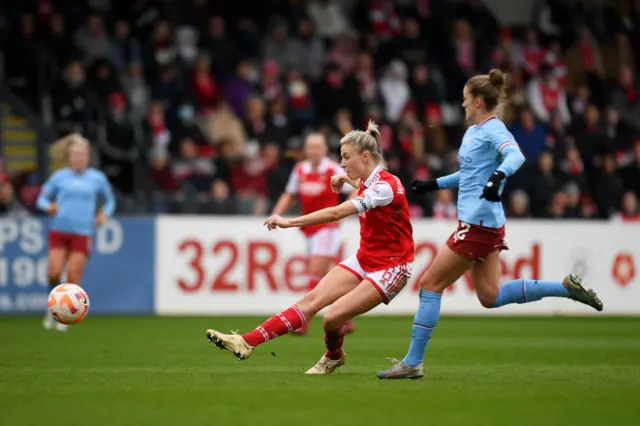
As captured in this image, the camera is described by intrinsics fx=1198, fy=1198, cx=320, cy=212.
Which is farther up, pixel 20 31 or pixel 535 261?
pixel 20 31

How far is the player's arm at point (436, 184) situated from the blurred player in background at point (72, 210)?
7216 millimetres

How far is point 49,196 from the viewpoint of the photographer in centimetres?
1576

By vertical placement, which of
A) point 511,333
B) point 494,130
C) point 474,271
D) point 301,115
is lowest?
point 511,333

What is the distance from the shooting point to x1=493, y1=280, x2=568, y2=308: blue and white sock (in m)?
9.25

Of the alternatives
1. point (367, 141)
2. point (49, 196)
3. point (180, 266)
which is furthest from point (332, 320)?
point (180, 266)

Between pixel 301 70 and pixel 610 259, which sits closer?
pixel 610 259

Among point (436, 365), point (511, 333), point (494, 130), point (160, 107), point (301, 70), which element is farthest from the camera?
point (301, 70)

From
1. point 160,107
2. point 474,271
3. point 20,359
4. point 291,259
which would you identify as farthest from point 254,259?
point 474,271

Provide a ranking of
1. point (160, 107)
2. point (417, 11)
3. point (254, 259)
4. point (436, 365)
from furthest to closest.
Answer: point (417, 11), point (160, 107), point (254, 259), point (436, 365)

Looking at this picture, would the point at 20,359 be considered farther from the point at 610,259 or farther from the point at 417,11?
the point at 417,11

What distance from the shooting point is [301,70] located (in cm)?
2284

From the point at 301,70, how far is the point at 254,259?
562 centimetres

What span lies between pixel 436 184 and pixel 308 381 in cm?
191

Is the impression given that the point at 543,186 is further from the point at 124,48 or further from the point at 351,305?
the point at 351,305
